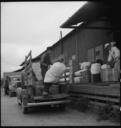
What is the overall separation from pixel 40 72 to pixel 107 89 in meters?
3.25

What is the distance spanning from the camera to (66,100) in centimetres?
891

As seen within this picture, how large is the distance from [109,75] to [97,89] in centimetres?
66

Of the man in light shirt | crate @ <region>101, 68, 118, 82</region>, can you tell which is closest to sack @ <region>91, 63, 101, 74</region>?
crate @ <region>101, 68, 118, 82</region>

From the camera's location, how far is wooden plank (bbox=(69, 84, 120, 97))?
6900 millimetres

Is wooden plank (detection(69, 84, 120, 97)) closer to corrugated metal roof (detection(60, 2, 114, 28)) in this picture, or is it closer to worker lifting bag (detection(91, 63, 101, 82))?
worker lifting bag (detection(91, 63, 101, 82))

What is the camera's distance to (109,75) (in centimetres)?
829

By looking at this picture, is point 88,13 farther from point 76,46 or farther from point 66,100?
point 76,46

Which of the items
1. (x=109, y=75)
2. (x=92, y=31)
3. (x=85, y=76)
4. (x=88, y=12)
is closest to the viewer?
(x=109, y=75)

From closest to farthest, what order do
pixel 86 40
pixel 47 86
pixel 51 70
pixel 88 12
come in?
pixel 47 86 → pixel 51 70 → pixel 88 12 → pixel 86 40

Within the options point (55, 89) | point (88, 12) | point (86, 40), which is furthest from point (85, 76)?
point (86, 40)

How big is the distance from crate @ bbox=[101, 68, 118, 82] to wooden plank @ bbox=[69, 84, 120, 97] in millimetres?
501

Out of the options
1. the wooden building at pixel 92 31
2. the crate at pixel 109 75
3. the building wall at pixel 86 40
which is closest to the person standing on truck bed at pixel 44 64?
the wooden building at pixel 92 31

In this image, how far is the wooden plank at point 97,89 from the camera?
22.6 ft

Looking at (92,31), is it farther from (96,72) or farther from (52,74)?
(52,74)
